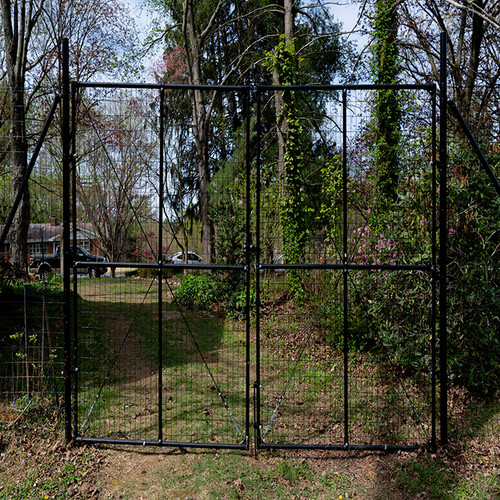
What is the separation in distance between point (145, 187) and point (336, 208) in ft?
10.4

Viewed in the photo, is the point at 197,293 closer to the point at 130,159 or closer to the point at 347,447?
the point at 130,159

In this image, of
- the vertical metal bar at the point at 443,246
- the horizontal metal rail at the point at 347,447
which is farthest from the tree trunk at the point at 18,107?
the vertical metal bar at the point at 443,246

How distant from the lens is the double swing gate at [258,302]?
3.90 metres

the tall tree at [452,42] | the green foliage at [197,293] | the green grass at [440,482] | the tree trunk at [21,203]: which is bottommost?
the green grass at [440,482]

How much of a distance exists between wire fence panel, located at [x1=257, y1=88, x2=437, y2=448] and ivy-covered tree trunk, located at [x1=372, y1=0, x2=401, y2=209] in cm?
4

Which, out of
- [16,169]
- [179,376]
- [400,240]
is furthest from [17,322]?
[400,240]

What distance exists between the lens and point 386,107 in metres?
7.48

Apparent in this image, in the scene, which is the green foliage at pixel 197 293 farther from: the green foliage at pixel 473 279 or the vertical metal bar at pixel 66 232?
the green foliage at pixel 473 279

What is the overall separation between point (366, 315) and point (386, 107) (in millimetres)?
4652

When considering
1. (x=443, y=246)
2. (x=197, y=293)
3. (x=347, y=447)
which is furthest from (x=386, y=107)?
(x=347, y=447)

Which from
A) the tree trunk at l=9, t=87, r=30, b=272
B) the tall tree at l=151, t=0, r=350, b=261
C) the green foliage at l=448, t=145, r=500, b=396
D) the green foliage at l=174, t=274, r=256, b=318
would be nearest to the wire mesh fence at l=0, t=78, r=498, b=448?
the green foliage at l=448, t=145, r=500, b=396

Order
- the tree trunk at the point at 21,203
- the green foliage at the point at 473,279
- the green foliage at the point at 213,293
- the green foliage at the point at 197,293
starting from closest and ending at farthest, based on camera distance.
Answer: the green foliage at the point at 473,279 < the tree trunk at the point at 21,203 < the green foliage at the point at 213,293 < the green foliage at the point at 197,293

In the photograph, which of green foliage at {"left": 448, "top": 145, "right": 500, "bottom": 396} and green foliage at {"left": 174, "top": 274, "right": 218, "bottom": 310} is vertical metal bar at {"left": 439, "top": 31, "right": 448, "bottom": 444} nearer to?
green foliage at {"left": 448, "top": 145, "right": 500, "bottom": 396}

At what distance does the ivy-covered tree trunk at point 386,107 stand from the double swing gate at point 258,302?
9 centimetres
